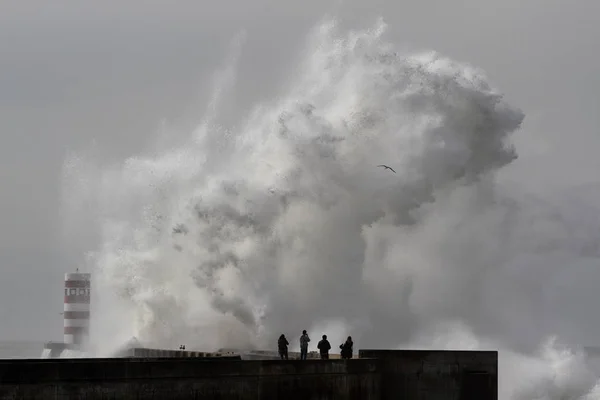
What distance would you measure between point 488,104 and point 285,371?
778 inches

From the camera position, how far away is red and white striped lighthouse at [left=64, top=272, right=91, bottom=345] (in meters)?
58.2

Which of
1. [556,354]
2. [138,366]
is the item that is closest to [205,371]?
[138,366]

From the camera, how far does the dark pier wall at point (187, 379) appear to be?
1677cm

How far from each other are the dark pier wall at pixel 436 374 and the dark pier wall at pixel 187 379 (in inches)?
14.5

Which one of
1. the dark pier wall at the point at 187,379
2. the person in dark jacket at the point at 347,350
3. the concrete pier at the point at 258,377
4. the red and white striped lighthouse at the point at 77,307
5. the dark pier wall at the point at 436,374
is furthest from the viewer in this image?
the red and white striped lighthouse at the point at 77,307

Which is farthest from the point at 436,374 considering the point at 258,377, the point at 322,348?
the point at 258,377

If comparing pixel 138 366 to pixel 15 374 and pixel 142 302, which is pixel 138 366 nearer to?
pixel 15 374

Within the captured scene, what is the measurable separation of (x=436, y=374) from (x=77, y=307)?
39.2 m

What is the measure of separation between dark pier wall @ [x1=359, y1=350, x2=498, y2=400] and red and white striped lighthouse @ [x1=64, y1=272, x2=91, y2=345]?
1483 inches

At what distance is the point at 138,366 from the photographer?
17859 millimetres

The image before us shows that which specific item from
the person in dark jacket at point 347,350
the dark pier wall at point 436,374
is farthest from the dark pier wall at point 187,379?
the person in dark jacket at point 347,350

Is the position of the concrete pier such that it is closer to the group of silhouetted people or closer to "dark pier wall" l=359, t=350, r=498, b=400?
"dark pier wall" l=359, t=350, r=498, b=400

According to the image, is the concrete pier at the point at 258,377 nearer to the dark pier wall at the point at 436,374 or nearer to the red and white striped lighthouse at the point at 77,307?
the dark pier wall at the point at 436,374

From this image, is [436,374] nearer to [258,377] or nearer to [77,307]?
[258,377]
